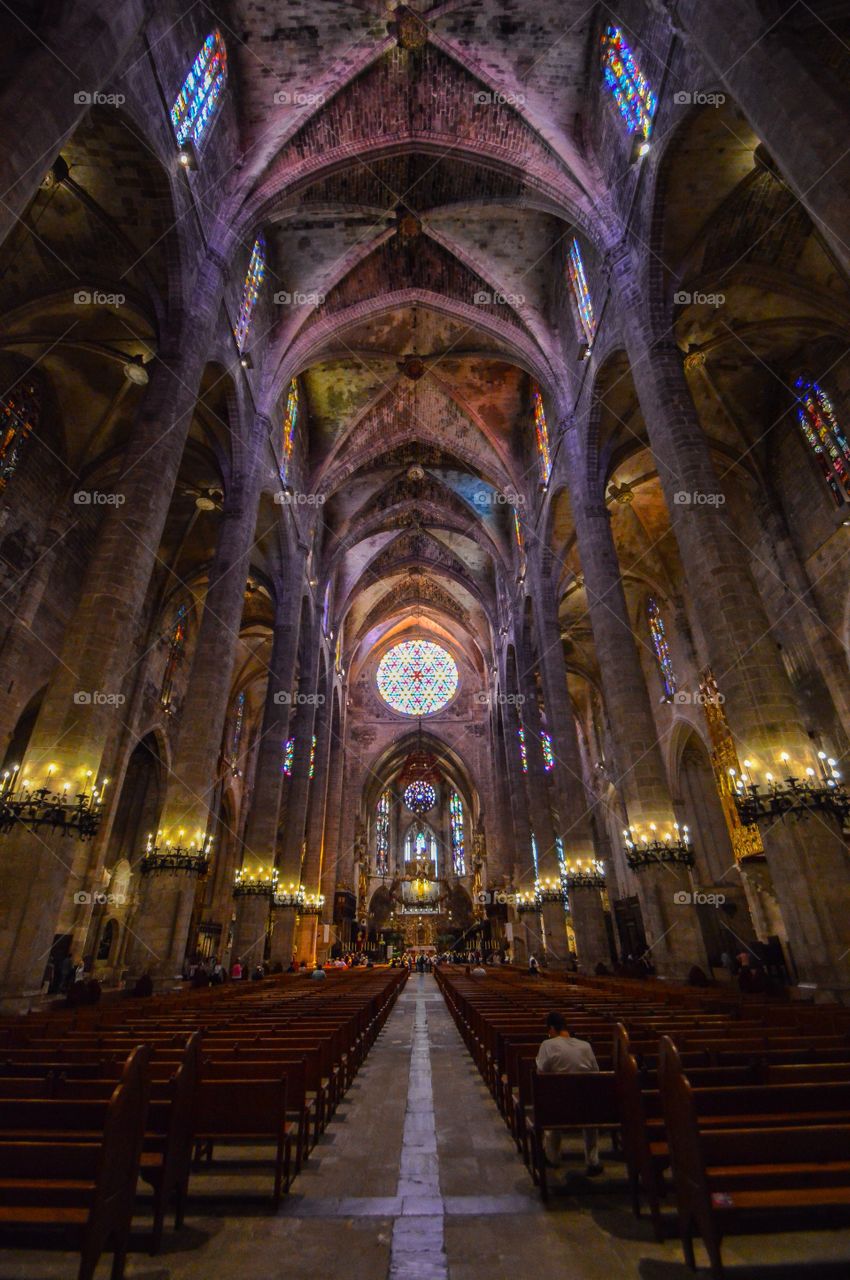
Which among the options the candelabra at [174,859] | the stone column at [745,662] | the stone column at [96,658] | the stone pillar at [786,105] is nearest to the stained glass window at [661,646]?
the stone column at [745,662]

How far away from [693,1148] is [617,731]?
1238 centimetres

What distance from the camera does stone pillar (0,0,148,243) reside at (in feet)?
23.3

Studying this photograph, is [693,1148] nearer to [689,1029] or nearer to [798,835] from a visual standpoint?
[689,1029]

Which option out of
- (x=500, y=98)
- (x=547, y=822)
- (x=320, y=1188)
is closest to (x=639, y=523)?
(x=547, y=822)

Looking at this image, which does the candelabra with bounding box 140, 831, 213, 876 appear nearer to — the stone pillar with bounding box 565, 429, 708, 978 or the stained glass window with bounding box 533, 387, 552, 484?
the stone pillar with bounding box 565, 429, 708, 978

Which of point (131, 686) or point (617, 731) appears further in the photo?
point (131, 686)

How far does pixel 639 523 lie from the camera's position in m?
24.0

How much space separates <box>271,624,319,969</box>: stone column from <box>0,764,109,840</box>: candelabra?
1441cm

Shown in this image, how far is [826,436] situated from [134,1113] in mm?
19709

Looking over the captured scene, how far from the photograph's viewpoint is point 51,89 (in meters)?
7.69

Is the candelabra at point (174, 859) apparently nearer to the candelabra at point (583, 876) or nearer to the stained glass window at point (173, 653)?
the candelabra at point (583, 876)

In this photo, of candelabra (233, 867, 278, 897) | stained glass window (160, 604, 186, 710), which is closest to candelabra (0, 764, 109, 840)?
candelabra (233, 867, 278, 897)

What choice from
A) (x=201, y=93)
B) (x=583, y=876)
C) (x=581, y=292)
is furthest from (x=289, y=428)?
(x=583, y=876)

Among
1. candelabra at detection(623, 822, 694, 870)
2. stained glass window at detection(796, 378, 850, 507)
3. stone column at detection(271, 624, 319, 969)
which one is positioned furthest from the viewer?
stone column at detection(271, 624, 319, 969)
